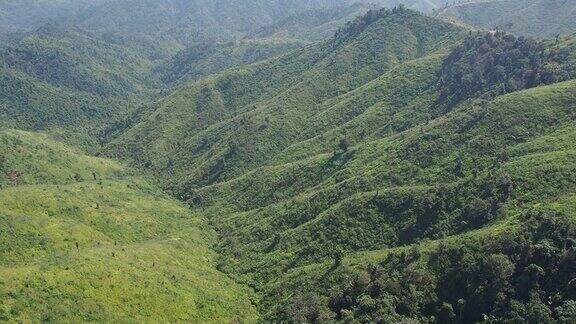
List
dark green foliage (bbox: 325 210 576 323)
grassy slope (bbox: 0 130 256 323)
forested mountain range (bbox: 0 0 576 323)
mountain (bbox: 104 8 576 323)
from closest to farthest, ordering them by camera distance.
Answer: dark green foliage (bbox: 325 210 576 323) → forested mountain range (bbox: 0 0 576 323) → mountain (bbox: 104 8 576 323) → grassy slope (bbox: 0 130 256 323)

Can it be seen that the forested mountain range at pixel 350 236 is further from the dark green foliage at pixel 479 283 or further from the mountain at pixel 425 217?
the mountain at pixel 425 217

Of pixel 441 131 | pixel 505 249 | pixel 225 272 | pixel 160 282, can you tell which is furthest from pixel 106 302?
pixel 441 131

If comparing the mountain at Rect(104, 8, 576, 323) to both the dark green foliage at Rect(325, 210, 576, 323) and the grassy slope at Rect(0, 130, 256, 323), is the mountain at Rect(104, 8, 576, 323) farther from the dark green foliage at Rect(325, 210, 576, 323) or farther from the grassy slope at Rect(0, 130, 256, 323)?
the grassy slope at Rect(0, 130, 256, 323)

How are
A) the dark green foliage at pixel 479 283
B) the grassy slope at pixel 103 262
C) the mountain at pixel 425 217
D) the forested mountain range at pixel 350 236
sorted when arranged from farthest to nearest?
the grassy slope at pixel 103 262 < the mountain at pixel 425 217 < the forested mountain range at pixel 350 236 < the dark green foliage at pixel 479 283

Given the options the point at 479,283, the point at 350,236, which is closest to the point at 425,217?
the point at 350,236

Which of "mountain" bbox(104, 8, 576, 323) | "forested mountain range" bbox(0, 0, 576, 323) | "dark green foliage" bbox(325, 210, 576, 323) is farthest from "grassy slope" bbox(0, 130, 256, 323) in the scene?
"dark green foliage" bbox(325, 210, 576, 323)

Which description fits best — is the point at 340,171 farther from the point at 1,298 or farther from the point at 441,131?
the point at 1,298

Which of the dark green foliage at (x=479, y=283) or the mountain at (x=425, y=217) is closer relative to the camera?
the dark green foliage at (x=479, y=283)

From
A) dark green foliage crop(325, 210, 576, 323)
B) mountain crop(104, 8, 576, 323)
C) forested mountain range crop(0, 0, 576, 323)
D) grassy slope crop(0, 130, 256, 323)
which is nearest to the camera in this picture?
dark green foliage crop(325, 210, 576, 323)

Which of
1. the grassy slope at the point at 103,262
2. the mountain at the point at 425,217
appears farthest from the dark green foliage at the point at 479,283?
the grassy slope at the point at 103,262
